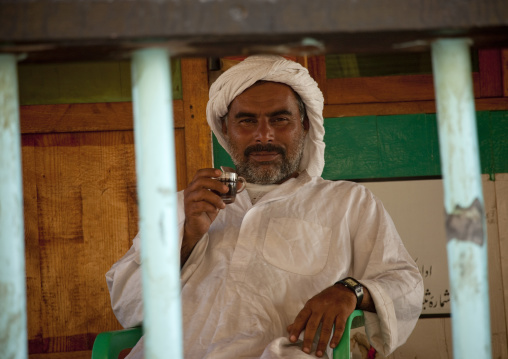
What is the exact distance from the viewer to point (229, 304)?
186 cm

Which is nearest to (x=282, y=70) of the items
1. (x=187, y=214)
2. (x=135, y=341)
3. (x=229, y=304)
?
(x=187, y=214)

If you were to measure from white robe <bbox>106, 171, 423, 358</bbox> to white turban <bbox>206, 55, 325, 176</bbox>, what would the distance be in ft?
0.77

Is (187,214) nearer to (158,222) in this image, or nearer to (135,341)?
(135,341)

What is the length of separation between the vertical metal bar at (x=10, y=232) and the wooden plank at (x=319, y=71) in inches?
94.1

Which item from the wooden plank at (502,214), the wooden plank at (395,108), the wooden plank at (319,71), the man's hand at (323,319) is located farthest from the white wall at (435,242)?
the man's hand at (323,319)

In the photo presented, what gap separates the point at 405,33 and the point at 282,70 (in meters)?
1.76

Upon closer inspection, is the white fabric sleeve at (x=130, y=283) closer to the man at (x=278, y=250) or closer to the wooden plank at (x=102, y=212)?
the man at (x=278, y=250)

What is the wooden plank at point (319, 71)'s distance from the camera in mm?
2799

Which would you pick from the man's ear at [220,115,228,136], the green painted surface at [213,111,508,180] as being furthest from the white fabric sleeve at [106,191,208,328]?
the green painted surface at [213,111,508,180]

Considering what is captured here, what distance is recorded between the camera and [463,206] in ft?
1.64

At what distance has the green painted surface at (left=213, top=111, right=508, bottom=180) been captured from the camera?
111 inches

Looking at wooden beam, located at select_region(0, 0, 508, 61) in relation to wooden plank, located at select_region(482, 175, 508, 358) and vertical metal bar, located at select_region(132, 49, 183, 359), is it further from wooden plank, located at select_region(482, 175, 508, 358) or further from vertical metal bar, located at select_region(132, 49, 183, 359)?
wooden plank, located at select_region(482, 175, 508, 358)

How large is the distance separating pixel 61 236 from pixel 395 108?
1654mm

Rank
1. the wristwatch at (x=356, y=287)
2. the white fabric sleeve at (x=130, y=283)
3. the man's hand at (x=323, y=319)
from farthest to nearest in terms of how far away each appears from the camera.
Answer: the white fabric sleeve at (x=130, y=283)
the wristwatch at (x=356, y=287)
the man's hand at (x=323, y=319)
